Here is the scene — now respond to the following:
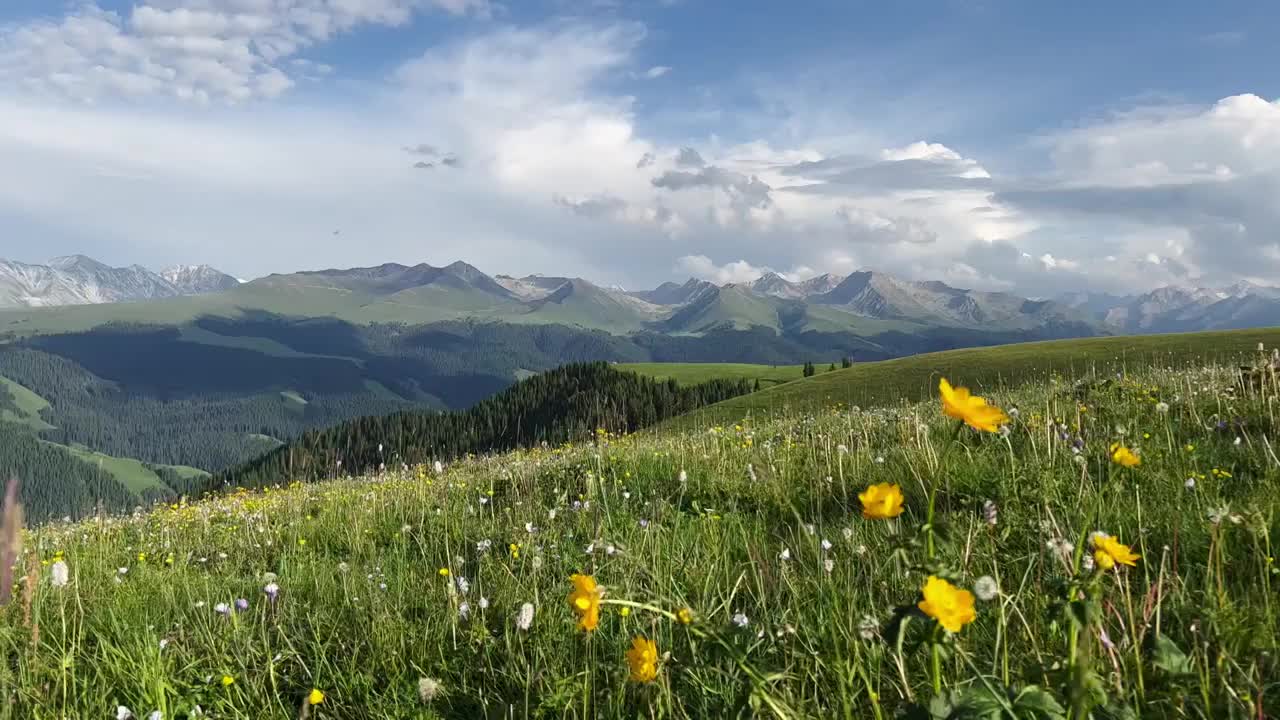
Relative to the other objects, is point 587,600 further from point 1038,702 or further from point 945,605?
point 1038,702

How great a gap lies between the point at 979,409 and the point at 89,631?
5338 mm

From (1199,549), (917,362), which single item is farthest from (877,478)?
(917,362)

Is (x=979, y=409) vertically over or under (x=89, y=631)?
over

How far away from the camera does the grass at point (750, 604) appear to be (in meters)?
2.56

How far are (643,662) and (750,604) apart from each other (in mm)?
1993

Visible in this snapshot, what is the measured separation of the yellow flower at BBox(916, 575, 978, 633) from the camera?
171 cm

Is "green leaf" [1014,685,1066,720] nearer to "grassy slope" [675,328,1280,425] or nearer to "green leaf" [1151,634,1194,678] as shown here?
"green leaf" [1151,634,1194,678]

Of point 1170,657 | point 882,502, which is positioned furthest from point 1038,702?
point 882,502

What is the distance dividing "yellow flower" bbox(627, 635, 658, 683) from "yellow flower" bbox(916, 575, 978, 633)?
0.82 meters

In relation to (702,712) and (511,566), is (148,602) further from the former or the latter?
(702,712)

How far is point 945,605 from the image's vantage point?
1746mm

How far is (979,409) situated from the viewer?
2.01m

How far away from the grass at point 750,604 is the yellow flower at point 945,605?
0.02 m

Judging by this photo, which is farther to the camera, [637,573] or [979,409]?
[637,573]
